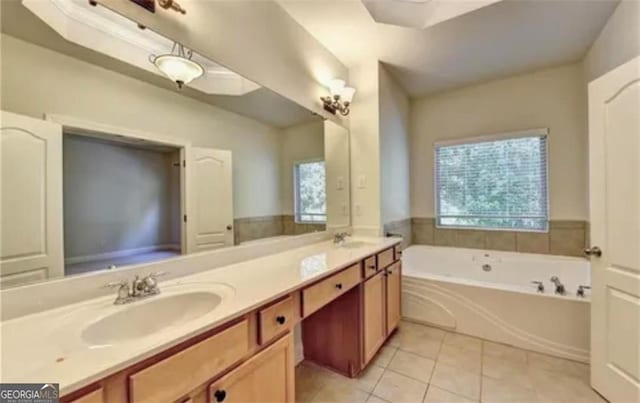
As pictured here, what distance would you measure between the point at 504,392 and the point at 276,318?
157cm

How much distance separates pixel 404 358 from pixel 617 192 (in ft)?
5.45

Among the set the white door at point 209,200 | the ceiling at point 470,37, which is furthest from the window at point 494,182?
the white door at point 209,200

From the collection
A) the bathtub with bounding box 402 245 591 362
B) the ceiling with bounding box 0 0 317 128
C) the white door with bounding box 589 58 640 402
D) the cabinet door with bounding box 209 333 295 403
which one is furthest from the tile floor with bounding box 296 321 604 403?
the ceiling with bounding box 0 0 317 128

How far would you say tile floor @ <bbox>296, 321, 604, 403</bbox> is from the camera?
5.60ft

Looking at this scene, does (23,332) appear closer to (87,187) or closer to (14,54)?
(87,187)

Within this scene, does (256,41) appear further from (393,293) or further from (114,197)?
(393,293)

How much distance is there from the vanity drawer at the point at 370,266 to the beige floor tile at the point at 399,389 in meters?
0.68

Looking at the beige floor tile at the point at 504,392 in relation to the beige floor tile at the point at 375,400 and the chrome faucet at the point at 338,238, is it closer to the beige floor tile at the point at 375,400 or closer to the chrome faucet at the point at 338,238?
the beige floor tile at the point at 375,400

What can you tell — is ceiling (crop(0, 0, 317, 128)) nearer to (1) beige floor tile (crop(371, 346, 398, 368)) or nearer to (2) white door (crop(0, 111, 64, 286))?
(2) white door (crop(0, 111, 64, 286))

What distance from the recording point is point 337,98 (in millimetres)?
2566

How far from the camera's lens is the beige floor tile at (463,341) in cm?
225

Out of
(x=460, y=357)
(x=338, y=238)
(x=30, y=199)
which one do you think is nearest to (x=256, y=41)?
(x=30, y=199)

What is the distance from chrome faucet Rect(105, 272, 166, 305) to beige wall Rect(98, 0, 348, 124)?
1106 millimetres

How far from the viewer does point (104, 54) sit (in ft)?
3.86
